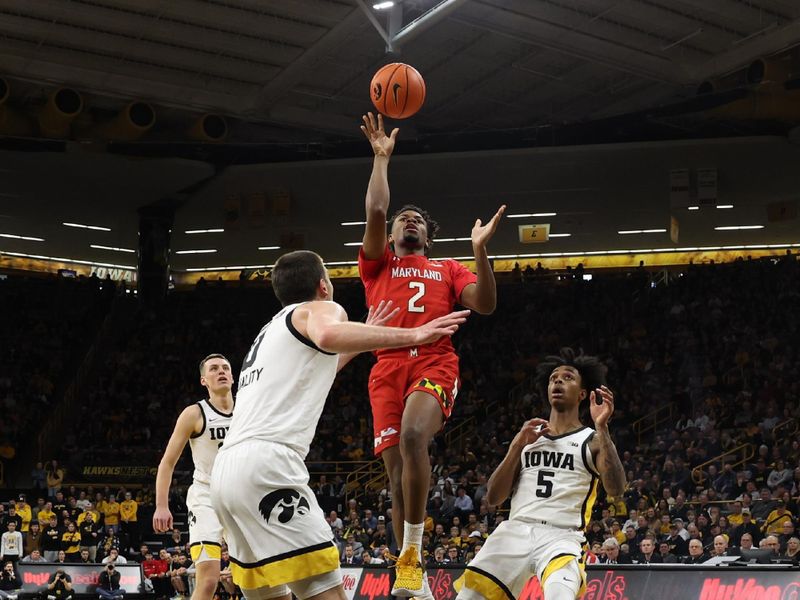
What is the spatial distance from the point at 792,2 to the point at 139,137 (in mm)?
17905

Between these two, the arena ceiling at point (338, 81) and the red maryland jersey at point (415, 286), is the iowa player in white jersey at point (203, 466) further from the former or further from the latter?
the arena ceiling at point (338, 81)

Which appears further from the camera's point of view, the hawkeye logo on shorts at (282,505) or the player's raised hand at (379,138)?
the player's raised hand at (379,138)

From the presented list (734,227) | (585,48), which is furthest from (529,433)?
(734,227)

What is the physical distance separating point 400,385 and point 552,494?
4.43ft

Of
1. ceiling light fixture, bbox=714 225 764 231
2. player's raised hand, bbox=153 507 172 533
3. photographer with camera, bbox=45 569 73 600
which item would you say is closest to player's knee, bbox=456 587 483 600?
player's raised hand, bbox=153 507 172 533

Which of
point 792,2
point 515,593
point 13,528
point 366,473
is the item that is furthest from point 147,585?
point 792,2

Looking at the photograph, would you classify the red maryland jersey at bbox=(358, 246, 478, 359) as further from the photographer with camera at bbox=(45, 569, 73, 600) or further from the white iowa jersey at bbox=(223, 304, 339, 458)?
the photographer with camera at bbox=(45, 569, 73, 600)

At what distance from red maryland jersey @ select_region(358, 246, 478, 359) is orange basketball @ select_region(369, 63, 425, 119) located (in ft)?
7.29

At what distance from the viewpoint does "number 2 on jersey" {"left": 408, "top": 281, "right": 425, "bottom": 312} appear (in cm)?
811

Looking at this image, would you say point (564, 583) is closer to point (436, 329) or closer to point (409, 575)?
point (409, 575)

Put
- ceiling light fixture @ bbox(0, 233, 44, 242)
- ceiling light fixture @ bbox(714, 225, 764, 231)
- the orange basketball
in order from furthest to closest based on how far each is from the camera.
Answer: ceiling light fixture @ bbox(0, 233, 44, 242) → ceiling light fixture @ bbox(714, 225, 764, 231) → the orange basketball

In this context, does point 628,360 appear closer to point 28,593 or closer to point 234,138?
point 234,138

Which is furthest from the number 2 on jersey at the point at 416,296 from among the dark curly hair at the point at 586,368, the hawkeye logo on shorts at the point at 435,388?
the dark curly hair at the point at 586,368

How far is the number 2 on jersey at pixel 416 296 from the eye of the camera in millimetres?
8109
